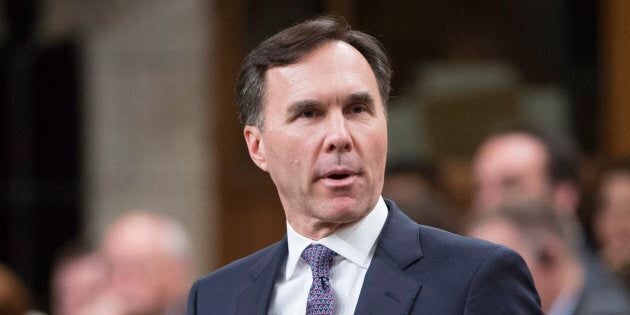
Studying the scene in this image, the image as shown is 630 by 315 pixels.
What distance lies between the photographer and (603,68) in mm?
8445

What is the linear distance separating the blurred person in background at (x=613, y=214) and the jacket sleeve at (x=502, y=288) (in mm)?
2079

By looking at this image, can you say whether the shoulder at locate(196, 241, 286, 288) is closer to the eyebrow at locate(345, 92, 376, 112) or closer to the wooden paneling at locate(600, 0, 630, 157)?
the eyebrow at locate(345, 92, 376, 112)

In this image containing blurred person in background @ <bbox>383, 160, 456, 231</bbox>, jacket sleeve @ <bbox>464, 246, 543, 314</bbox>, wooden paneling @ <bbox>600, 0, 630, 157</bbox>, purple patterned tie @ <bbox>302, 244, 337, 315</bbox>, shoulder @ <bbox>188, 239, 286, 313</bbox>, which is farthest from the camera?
wooden paneling @ <bbox>600, 0, 630, 157</bbox>

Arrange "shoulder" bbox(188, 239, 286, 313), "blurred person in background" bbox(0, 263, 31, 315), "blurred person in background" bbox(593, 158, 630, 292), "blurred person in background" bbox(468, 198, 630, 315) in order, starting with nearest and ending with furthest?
"shoulder" bbox(188, 239, 286, 313), "blurred person in background" bbox(468, 198, 630, 315), "blurred person in background" bbox(593, 158, 630, 292), "blurred person in background" bbox(0, 263, 31, 315)

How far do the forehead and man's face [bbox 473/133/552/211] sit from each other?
2.12 meters

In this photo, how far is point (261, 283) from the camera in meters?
3.95

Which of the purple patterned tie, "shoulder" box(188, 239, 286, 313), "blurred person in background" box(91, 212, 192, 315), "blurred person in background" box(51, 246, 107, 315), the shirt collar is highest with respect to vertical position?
the shirt collar

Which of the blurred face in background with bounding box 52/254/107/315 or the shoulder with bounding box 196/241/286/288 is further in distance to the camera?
the blurred face in background with bounding box 52/254/107/315

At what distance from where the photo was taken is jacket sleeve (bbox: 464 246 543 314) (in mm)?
3521

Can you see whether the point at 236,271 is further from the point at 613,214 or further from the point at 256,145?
the point at 613,214

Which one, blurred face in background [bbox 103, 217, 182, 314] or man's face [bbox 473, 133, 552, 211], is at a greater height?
man's face [bbox 473, 133, 552, 211]

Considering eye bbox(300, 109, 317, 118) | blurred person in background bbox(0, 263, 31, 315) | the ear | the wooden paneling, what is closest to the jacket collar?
the ear

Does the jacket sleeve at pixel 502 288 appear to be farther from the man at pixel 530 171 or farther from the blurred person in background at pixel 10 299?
the blurred person in background at pixel 10 299

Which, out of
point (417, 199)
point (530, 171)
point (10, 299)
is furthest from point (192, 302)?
→ point (10, 299)
